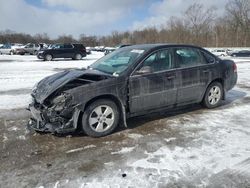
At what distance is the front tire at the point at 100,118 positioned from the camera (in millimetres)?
4805

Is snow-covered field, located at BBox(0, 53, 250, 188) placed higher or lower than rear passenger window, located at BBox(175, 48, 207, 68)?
lower

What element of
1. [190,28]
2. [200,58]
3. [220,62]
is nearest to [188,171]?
[200,58]

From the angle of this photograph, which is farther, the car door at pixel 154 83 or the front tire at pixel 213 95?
the front tire at pixel 213 95

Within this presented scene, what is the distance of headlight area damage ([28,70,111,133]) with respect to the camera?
4629 millimetres

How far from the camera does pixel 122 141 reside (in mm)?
4734

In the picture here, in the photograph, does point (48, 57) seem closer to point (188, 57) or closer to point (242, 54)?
point (242, 54)

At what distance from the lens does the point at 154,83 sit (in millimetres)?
5398

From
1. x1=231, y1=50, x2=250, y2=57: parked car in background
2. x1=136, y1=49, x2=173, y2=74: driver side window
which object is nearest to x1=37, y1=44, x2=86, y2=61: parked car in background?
x1=231, y1=50, x2=250, y2=57: parked car in background

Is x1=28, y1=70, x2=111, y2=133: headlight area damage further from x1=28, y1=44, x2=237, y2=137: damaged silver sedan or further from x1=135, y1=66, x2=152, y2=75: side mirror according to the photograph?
x1=135, y1=66, x2=152, y2=75: side mirror

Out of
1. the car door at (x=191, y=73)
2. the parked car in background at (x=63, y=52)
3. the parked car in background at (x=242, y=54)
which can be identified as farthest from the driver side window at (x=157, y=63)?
the parked car in background at (x=242, y=54)

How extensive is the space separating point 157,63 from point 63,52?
74.8 ft

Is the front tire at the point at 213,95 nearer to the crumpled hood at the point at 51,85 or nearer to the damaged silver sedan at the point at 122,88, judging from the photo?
the damaged silver sedan at the point at 122,88

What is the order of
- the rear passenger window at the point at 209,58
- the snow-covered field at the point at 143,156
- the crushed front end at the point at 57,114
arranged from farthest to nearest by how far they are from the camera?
the rear passenger window at the point at 209,58
the crushed front end at the point at 57,114
the snow-covered field at the point at 143,156

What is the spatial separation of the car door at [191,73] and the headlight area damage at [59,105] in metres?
1.75
